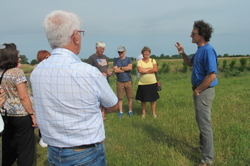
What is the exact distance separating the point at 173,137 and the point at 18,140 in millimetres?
2830

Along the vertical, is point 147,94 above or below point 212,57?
below

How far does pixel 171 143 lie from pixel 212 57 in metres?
1.91

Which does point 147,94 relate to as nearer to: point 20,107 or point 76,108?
point 20,107

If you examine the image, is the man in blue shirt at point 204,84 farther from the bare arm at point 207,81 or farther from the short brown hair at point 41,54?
the short brown hair at point 41,54

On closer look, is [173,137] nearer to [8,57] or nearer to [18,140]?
[18,140]

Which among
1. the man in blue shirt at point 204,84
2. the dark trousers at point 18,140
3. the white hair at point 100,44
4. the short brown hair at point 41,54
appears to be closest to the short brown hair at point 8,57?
the dark trousers at point 18,140

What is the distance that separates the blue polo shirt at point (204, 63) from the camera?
2.90 meters

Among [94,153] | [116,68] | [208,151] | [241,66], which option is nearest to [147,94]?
[116,68]

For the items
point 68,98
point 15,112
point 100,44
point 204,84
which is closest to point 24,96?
point 15,112

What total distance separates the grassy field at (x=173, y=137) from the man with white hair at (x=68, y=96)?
192 centimetres

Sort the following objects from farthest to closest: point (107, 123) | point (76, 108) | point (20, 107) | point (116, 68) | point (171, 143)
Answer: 1. point (116, 68)
2. point (107, 123)
3. point (171, 143)
4. point (20, 107)
5. point (76, 108)

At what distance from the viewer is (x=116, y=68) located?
6.17 metres

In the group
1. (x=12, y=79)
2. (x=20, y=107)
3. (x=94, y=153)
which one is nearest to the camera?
(x=94, y=153)

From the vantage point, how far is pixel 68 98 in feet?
5.27
